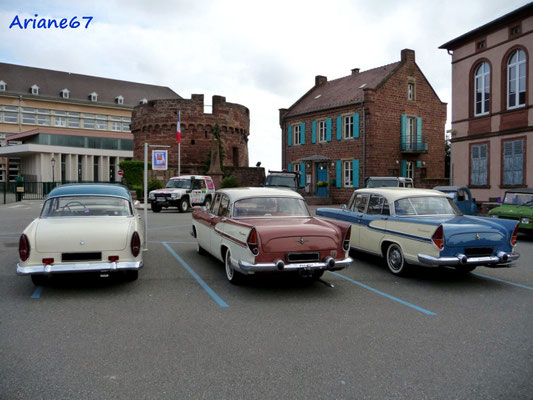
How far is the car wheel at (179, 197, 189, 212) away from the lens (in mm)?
23494

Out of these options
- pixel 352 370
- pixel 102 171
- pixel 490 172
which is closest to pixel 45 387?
pixel 352 370

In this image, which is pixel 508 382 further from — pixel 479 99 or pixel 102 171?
pixel 102 171

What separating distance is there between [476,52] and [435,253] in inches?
754

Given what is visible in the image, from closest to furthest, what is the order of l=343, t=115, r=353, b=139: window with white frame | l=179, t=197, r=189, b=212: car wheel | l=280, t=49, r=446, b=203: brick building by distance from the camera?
1. l=179, t=197, r=189, b=212: car wheel
2. l=280, t=49, r=446, b=203: brick building
3. l=343, t=115, r=353, b=139: window with white frame

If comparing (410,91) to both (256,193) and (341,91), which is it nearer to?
(341,91)

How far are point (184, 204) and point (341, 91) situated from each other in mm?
18977

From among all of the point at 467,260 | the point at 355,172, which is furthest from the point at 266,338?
the point at 355,172

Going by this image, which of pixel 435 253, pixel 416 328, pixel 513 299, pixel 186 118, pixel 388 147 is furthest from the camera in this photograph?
pixel 186 118

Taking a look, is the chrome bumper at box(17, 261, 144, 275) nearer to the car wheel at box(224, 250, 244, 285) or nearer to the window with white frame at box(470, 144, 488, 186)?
the car wheel at box(224, 250, 244, 285)

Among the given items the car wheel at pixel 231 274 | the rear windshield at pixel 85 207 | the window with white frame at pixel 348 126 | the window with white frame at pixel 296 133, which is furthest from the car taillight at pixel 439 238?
the window with white frame at pixel 296 133

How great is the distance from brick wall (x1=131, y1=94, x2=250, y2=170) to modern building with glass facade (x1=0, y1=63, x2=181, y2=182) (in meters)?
23.8

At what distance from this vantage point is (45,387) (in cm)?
368

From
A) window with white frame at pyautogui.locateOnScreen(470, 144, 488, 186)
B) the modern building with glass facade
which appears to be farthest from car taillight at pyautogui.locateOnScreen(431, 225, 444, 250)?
the modern building with glass facade

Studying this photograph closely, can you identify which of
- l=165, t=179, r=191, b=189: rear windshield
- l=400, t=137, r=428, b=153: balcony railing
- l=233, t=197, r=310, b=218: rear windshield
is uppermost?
l=400, t=137, r=428, b=153: balcony railing
